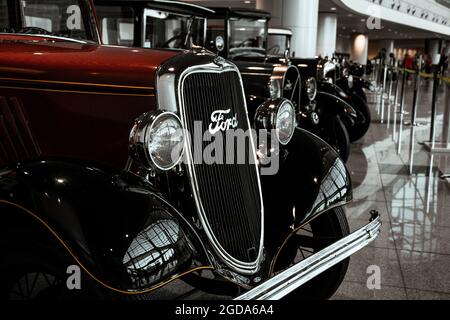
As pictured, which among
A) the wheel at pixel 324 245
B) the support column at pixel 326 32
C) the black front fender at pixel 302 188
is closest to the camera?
the black front fender at pixel 302 188

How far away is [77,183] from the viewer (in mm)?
Answer: 1868

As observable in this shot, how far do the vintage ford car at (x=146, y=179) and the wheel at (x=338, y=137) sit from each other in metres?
3.02

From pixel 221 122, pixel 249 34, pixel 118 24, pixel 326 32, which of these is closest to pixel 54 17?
pixel 221 122

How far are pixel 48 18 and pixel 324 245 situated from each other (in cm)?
211

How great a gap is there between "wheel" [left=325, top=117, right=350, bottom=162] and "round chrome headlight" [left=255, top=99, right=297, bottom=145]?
3.30 metres

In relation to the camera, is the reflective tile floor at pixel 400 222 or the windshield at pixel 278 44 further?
the windshield at pixel 278 44

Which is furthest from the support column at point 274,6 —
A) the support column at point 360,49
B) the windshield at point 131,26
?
the support column at point 360,49

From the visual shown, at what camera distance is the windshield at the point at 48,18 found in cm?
301

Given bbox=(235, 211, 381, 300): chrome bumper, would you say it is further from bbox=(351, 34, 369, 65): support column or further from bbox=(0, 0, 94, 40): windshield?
bbox=(351, 34, 369, 65): support column

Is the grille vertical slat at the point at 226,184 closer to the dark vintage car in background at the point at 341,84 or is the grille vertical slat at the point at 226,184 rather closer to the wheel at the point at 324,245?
the wheel at the point at 324,245

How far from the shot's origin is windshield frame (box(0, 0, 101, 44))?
119 inches

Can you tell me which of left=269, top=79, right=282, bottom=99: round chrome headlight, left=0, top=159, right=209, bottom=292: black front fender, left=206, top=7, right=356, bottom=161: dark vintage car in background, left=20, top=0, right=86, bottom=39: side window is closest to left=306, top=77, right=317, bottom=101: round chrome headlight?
left=206, top=7, right=356, bottom=161: dark vintage car in background

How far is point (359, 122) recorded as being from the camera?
773 cm

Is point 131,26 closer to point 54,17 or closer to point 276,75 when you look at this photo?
point 276,75
